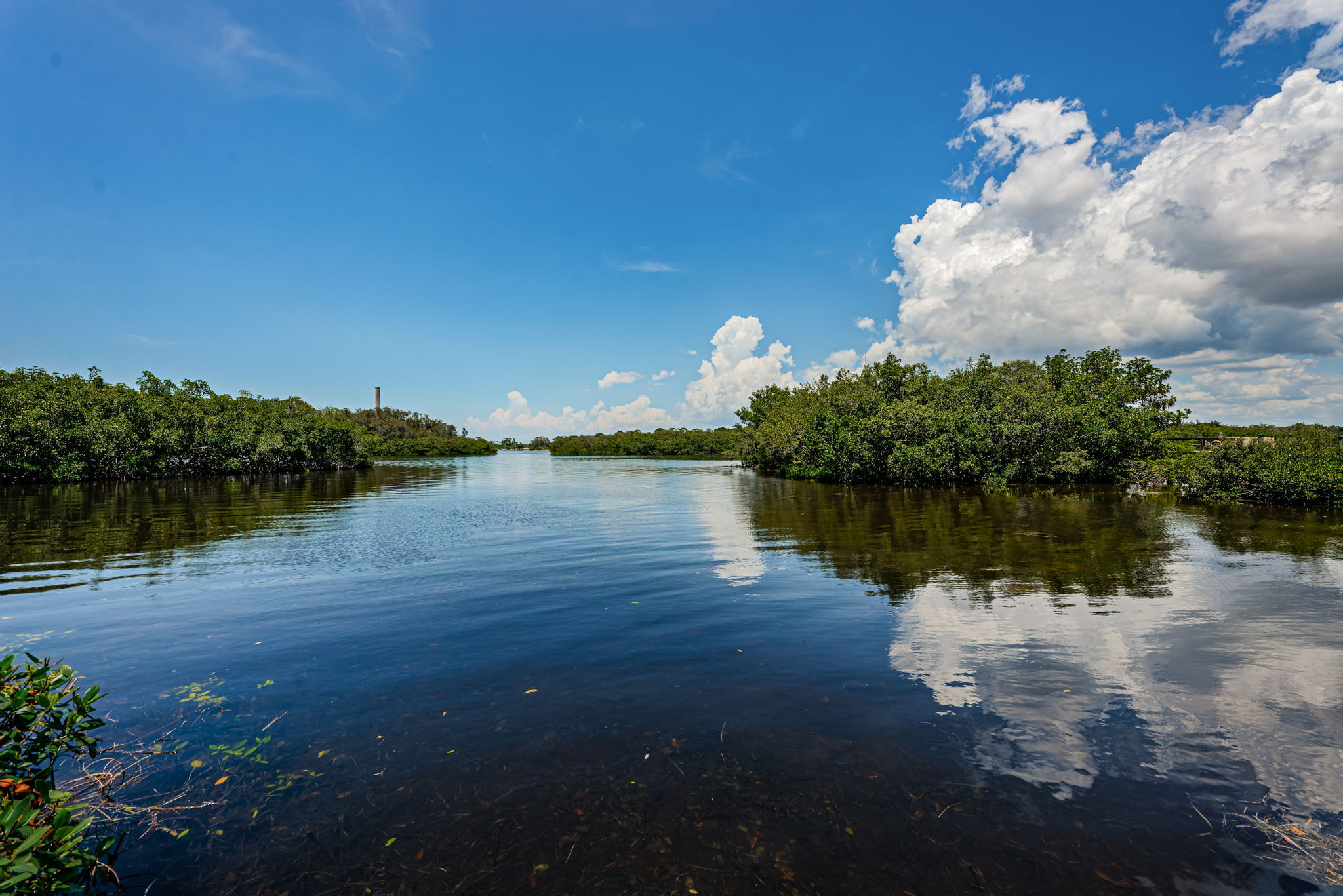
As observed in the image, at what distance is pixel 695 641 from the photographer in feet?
32.7

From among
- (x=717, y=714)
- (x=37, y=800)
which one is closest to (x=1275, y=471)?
(x=717, y=714)

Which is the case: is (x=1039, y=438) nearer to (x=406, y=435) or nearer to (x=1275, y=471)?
(x=1275, y=471)

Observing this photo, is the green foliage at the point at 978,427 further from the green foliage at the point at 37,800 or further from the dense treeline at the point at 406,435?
the dense treeline at the point at 406,435

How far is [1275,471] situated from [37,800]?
44.2m

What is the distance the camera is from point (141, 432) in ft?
194

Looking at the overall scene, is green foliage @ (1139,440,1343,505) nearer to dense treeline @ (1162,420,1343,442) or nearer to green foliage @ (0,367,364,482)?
dense treeline @ (1162,420,1343,442)

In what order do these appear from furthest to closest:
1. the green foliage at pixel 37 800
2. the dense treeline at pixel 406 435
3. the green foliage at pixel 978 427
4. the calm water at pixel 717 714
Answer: the dense treeline at pixel 406 435, the green foliage at pixel 978 427, the calm water at pixel 717 714, the green foliage at pixel 37 800

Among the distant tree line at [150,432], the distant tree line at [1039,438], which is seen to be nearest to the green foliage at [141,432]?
the distant tree line at [150,432]

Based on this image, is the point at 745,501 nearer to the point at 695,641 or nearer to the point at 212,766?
Result: the point at 695,641

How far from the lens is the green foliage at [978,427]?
41938 millimetres

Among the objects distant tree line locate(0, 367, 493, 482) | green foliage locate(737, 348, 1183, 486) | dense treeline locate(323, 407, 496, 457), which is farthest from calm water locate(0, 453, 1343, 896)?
dense treeline locate(323, 407, 496, 457)

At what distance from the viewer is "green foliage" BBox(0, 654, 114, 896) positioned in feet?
9.40

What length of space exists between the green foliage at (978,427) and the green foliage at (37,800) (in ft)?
159

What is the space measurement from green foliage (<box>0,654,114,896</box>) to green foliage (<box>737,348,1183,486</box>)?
4836 centimetres
